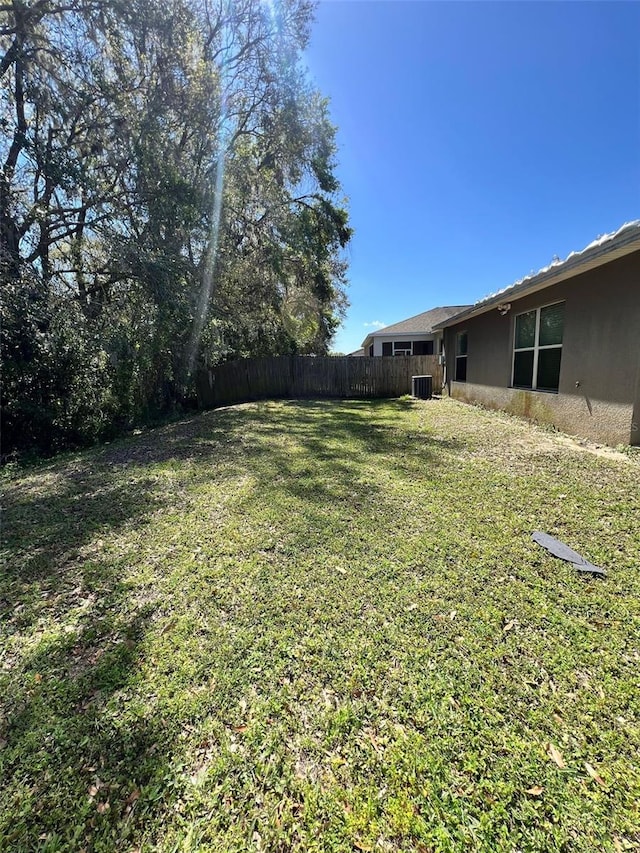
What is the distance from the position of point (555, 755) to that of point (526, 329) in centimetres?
735

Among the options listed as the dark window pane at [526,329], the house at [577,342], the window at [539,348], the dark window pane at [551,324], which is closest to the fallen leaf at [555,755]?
the house at [577,342]

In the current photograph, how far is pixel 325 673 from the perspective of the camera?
185cm

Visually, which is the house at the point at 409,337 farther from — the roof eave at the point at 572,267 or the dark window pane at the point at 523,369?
the roof eave at the point at 572,267

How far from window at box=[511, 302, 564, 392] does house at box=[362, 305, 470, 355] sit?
36.8 ft

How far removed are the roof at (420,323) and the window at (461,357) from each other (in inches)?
302

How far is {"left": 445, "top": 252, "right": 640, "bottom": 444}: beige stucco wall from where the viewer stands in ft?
15.1

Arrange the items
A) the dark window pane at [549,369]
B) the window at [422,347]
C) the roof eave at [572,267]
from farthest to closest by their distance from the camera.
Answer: the window at [422,347]
the dark window pane at [549,369]
the roof eave at [572,267]

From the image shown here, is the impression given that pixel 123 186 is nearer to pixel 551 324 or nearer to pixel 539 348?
pixel 551 324

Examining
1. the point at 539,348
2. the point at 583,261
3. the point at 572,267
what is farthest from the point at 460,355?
the point at 583,261

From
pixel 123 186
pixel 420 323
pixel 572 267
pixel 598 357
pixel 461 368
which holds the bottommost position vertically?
pixel 461 368

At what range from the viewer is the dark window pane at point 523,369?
7030 mm

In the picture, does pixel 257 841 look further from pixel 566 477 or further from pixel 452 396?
pixel 452 396

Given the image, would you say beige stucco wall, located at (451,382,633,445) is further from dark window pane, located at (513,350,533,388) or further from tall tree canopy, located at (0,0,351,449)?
tall tree canopy, located at (0,0,351,449)

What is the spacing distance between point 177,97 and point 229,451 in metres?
8.16
